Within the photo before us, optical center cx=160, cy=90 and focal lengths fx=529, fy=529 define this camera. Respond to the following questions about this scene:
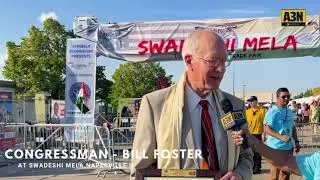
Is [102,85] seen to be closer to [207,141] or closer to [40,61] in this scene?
[40,61]

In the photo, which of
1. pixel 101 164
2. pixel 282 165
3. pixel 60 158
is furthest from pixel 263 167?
pixel 282 165

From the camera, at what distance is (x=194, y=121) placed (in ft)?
9.78

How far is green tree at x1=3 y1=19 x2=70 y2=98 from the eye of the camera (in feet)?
152

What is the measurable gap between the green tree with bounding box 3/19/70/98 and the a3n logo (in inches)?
1423

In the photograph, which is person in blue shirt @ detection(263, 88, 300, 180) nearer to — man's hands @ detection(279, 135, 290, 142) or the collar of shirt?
man's hands @ detection(279, 135, 290, 142)

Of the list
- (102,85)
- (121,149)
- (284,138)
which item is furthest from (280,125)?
(102,85)

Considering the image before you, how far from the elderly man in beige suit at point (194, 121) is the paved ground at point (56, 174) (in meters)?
8.25

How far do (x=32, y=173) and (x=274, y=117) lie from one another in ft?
20.1

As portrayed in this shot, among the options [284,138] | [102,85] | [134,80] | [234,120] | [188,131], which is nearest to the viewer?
[234,120]

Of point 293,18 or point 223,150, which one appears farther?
point 293,18

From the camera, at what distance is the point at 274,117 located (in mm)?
8742

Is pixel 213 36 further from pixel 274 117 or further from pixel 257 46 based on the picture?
pixel 257 46

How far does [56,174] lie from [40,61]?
35829mm

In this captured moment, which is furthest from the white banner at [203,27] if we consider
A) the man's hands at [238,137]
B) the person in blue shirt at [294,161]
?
the man's hands at [238,137]
